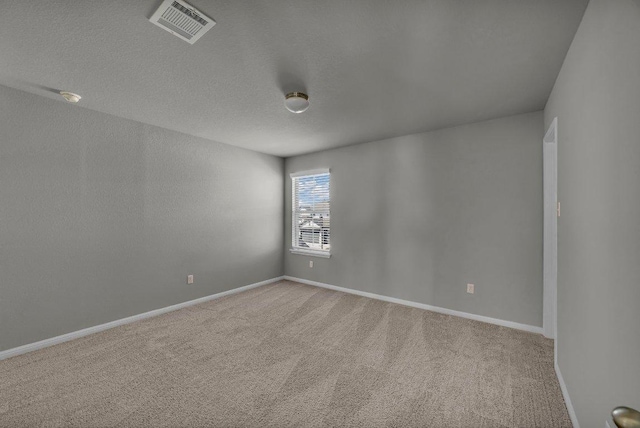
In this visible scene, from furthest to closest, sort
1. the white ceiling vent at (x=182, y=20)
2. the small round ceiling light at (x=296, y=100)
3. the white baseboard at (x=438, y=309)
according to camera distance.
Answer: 1. the white baseboard at (x=438, y=309)
2. the small round ceiling light at (x=296, y=100)
3. the white ceiling vent at (x=182, y=20)

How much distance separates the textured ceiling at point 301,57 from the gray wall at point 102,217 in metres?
0.39

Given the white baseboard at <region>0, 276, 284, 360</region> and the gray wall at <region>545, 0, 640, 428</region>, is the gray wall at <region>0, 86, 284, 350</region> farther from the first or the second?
the gray wall at <region>545, 0, 640, 428</region>

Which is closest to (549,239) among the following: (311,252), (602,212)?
(602,212)

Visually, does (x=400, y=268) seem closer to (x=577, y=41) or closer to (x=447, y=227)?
(x=447, y=227)

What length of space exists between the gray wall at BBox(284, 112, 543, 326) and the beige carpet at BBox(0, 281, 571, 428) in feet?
1.66

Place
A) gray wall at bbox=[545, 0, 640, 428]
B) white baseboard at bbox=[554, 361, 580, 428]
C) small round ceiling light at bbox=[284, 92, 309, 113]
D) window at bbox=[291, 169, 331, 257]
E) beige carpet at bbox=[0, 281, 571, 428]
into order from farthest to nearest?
window at bbox=[291, 169, 331, 257]
small round ceiling light at bbox=[284, 92, 309, 113]
beige carpet at bbox=[0, 281, 571, 428]
white baseboard at bbox=[554, 361, 580, 428]
gray wall at bbox=[545, 0, 640, 428]

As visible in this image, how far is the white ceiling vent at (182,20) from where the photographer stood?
1.46 meters

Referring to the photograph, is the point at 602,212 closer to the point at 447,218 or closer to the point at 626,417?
the point at 626,417

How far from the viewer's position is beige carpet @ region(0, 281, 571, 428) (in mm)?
1741

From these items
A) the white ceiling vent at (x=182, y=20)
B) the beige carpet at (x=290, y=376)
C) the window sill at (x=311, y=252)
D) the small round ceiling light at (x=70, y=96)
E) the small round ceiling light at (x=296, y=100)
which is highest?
the white ceiling vent at (x=182, y=20)

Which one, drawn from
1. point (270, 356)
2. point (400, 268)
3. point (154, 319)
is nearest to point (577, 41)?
point (400, 268)

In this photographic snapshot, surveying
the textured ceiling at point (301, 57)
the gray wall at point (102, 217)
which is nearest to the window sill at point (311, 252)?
the gray wall at point (102, 217)

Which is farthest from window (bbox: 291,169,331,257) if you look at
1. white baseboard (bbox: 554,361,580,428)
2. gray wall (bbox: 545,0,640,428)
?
gray wall (bbox: 545,0,640,428)

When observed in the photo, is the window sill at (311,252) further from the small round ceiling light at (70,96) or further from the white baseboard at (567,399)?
the small round ceiling light at (70,96)
